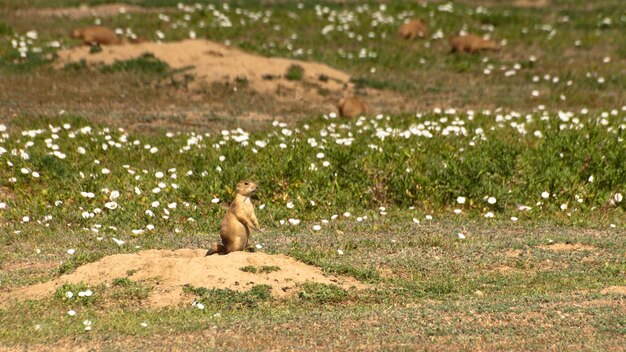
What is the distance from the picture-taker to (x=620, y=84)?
26.6 metres

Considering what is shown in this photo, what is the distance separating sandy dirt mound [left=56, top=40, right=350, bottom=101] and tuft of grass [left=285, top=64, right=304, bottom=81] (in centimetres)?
8

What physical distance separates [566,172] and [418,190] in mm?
2561

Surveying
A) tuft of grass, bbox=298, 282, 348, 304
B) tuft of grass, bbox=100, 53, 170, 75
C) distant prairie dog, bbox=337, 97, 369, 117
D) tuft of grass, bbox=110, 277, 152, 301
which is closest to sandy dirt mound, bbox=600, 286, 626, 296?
tuft of grass, bbox=298, 282, 348, 304

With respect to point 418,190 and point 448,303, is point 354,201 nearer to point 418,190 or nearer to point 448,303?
point 418,190

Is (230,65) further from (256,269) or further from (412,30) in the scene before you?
(256,269)

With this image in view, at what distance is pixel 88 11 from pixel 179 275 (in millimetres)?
24991

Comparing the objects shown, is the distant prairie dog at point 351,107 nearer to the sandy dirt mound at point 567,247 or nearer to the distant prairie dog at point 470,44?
the distant prairie dog at point 470,44

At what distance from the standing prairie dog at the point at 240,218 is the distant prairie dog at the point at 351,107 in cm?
1033

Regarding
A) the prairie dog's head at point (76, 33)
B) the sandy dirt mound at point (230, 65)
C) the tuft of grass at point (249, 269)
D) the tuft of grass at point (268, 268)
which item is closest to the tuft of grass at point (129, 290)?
the tuft of grass at point (249, 269)

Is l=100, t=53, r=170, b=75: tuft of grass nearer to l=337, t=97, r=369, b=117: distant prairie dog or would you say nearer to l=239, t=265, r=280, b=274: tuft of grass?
l=337, t=97, r=369, b=117: distant prairie dog

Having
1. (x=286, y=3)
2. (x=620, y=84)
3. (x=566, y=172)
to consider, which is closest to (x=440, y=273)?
(x=566, y=172)

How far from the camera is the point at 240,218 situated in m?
11.7

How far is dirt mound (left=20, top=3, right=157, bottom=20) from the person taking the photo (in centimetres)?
3391

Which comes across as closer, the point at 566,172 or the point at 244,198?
the point at 244,198
